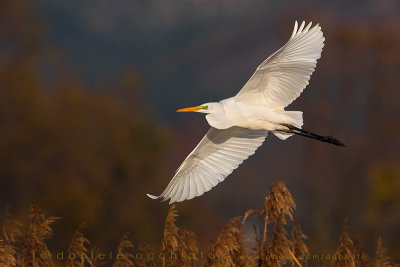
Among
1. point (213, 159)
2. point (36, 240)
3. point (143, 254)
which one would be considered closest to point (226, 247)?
point (143, 254)

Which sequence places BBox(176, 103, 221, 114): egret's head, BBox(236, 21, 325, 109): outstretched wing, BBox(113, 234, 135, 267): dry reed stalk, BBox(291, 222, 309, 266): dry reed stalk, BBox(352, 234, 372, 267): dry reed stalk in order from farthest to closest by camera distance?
BBox(176, 103, 221, 114): egret's head
BBox(236, 21, 325, 109): outstretched wing
BBox(291, 222, 309, 266): dry reed stalk
BBox(352, 234, 372, 267): dry reed stalk
BBox(113, 234, 135, 267): dry reed stalk

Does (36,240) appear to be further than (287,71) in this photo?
No

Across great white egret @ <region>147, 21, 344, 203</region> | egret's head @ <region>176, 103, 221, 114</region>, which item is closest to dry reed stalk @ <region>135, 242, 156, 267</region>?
great white egret @ <region>147, 21, 344, 203</region>

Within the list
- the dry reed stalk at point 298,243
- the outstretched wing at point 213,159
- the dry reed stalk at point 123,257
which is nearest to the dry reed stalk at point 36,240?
the dry reed stalk at point 123,257

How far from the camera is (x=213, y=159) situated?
670 cm

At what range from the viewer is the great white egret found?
5.89 m

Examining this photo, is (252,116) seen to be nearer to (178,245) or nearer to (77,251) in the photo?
(178,245)

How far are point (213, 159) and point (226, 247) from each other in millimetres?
2018

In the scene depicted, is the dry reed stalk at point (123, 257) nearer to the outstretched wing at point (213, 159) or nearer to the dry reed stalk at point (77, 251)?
the dry reed stalk at point (77, 251)

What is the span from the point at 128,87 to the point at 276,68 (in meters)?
18.3

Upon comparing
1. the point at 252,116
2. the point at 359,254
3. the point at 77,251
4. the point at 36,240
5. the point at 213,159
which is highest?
the point at 252,116

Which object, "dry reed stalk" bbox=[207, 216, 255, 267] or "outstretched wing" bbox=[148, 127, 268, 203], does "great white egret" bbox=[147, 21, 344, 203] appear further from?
"dry reed stalk" bbox=[207, 216, 255, 267]

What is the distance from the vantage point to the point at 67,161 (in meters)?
21.1

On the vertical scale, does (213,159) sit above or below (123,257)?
above
